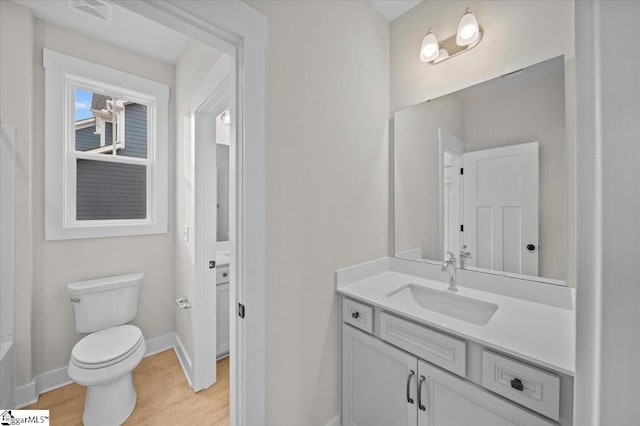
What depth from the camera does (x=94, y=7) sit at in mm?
1737

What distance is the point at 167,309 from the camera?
98.7 inches

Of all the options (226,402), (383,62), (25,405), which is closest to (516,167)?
(383,62)

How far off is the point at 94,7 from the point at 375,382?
→ 2.86 m

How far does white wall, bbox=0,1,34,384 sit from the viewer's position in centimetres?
167

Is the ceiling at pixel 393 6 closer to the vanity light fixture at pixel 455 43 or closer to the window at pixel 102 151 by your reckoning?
the vanity light fixture at pixel 455 43

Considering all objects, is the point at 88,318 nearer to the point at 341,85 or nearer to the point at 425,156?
the point at 341,85

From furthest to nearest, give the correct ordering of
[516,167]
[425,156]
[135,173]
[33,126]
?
[135,173], [33,126], [425,156], [516,167]

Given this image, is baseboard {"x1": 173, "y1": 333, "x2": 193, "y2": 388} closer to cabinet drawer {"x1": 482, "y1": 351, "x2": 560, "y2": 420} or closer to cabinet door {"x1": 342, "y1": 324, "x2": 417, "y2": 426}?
cabinet door {"x1": 342, "y1": 324, "x2": 417, "y2": 426}

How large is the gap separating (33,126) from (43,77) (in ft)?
1.21

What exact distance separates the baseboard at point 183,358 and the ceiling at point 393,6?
9.46 feet

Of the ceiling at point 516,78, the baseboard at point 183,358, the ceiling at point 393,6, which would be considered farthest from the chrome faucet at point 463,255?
the baseboard at point 183,358

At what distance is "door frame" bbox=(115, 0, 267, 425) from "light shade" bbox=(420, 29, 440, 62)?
1006 mm

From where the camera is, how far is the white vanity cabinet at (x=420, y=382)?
2.91ft

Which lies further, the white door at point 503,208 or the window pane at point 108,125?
the window pane at point 108,125
